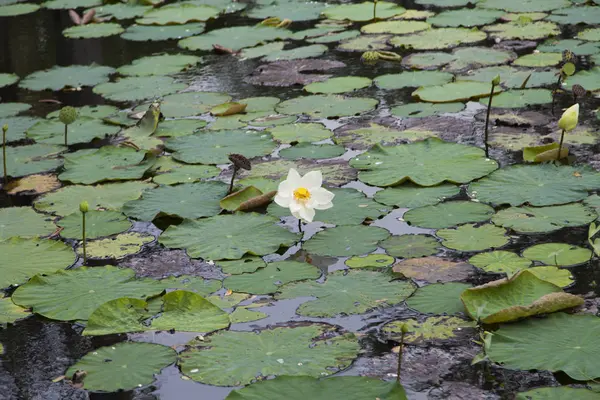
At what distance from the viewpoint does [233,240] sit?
12.1ft

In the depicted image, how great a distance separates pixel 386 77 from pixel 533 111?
1132 mm

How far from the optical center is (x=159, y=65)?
662 centimetres

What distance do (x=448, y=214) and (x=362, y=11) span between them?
4425 millimetres

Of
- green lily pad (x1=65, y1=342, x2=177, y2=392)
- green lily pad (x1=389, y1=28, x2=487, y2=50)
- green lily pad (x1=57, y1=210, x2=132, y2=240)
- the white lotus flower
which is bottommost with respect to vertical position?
green lily pad (x1=57, y1=210, x2=132, y2=240)

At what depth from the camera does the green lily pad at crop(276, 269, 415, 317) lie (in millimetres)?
3117

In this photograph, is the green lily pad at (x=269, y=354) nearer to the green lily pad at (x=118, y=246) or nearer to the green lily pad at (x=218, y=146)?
the green lily pad at (x=118, y=246)

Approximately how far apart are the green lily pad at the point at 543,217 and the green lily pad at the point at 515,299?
582 mm

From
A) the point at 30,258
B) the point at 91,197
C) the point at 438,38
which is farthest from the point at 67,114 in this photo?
the point at 438,38

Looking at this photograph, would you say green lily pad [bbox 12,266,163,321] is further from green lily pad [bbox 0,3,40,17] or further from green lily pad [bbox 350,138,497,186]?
green lily pad [bbox 0,3,40,17]

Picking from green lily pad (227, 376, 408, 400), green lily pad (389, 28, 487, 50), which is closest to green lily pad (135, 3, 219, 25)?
green lily pad (389, 28, 487, 50)

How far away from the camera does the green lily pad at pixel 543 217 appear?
363 cm

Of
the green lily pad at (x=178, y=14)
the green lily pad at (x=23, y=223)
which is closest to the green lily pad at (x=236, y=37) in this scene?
the green lily pad at (x=178, y=14)

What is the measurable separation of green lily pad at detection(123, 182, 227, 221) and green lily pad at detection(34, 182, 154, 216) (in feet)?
0.35

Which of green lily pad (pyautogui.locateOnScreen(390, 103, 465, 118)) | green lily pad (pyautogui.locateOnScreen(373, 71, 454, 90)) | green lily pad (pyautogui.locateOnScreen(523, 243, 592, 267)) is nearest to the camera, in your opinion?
green lily pad (pyautogui.locateOnScreen(523, 243, 592, 267))
